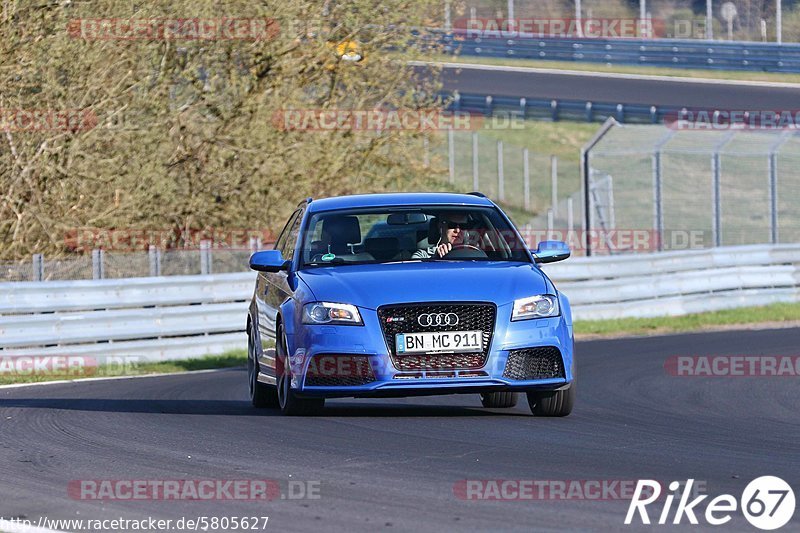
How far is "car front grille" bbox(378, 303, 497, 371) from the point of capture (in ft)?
31.7

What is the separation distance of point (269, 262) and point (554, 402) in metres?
2.27

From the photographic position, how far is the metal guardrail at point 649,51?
139 ft

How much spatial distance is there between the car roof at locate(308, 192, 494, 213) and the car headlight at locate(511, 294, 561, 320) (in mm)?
1447

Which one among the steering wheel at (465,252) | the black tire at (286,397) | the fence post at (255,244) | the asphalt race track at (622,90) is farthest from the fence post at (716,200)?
the black tire at (286,397)

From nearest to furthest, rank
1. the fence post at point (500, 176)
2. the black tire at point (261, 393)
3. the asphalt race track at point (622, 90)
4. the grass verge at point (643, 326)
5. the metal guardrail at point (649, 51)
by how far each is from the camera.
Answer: the black tire at point (261, 393), the grass verge at point (643, 326), the fence post at point (500, 176), the asphalt race track at point (622, 90), the metal guardrail at point (649, 51)

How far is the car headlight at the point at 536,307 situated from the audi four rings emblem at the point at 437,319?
1.32 feet

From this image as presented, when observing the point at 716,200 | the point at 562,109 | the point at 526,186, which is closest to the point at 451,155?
the point at 526,186

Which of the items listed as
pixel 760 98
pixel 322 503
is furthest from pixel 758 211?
pixel 322 503

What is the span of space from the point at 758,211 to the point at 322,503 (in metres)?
31.2

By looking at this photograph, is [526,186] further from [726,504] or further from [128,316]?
[726,504]

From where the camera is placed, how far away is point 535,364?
32.4 feet

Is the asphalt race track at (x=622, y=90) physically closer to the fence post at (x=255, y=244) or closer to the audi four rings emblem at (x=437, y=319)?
the fence post at (x=255, y=244)

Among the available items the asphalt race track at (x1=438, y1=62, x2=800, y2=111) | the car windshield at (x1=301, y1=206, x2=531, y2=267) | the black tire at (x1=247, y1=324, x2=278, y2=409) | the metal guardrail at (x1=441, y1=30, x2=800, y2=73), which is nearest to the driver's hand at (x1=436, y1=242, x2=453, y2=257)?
the car windshield at (x1=301, y1=206, x2=531, y2=267)

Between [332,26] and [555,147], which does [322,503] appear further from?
[555,147]
